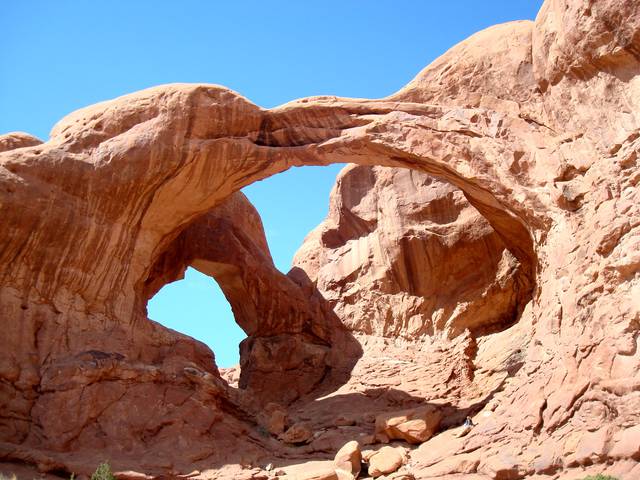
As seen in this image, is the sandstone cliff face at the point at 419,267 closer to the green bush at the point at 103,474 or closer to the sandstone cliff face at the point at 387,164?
the sandstone cliff face at the point at 387,164

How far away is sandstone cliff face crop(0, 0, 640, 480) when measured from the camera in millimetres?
12648

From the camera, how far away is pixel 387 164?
1734cm

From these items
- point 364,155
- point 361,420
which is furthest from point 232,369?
point 364,155

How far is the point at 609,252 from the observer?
41.8 ft

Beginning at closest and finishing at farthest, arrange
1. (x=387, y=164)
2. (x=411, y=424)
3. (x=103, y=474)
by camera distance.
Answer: (x=103, y=474)
(x=411, y=424)
(x=387, y=164)

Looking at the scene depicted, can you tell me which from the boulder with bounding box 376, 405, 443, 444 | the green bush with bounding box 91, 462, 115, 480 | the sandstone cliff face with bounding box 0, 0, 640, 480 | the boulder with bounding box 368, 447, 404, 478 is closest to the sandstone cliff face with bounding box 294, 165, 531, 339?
the sandstone cliff face with bounding box 0, 0, 640, 480

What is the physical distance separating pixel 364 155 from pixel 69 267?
6.70m

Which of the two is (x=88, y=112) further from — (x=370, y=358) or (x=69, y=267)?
(x=370, y=358)

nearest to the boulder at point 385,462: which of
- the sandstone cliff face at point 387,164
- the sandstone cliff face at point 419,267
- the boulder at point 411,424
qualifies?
the sandstone cliff face at point 387,164

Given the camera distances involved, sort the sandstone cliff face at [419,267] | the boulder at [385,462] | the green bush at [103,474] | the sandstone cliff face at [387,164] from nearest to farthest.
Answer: the green bush at [103,474]
the sandstone cliff face at [387,164]
the boulder at [385,462]
the sandstone cliff face at [419,267]

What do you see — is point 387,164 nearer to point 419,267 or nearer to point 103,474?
point 419,267

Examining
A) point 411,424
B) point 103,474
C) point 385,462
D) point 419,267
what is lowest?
point 385,462

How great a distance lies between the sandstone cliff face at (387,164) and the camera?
1265 centimetres

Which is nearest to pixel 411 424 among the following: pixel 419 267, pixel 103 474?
pixel 103 474
